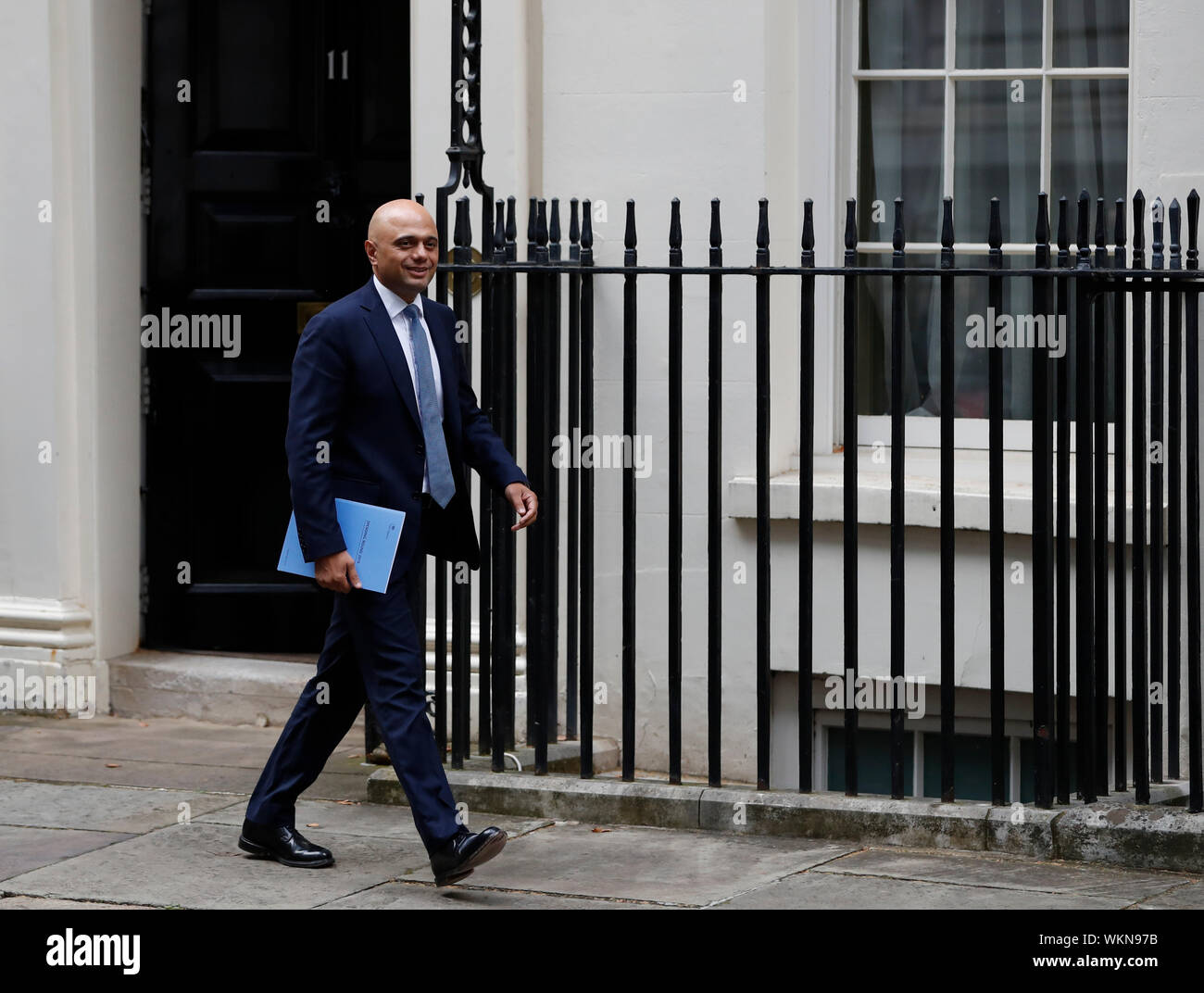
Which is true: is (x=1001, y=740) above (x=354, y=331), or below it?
below

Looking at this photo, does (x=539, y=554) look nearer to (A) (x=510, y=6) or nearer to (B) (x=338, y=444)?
(B) (x=338, y=444)

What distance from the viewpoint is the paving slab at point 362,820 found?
6.16 meters

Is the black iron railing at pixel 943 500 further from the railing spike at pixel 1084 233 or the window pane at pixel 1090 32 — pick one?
the window pane at pixel 1090 32

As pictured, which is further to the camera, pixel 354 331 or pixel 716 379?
pixel 716 379

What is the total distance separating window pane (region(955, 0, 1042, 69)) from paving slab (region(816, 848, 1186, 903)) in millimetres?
3107

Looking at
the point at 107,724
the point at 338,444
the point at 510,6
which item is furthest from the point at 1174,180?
the point at 107,724

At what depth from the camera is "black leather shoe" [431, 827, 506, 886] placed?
5270 mm

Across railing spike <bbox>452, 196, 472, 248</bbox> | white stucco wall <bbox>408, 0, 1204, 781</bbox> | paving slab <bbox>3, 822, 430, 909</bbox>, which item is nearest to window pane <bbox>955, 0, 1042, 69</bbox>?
white stucco wall <bbox>408, 0, 1204, 781</bbox>

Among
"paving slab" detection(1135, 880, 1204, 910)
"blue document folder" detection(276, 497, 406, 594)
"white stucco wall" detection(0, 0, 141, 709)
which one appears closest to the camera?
"paving slab" detection(1135, 880, 1204, 910)

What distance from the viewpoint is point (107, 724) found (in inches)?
316

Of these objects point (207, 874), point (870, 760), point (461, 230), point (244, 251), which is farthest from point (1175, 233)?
point (244, 251)

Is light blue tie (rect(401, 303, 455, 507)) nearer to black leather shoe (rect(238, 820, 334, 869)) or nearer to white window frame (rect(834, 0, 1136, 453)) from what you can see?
black leather shoe (rect(238, 820, 334, 869))

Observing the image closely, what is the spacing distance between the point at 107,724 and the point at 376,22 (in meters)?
3.14

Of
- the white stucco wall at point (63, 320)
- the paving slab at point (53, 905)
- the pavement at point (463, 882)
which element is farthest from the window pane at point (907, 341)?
the paving slab at point (53, 905)
